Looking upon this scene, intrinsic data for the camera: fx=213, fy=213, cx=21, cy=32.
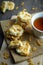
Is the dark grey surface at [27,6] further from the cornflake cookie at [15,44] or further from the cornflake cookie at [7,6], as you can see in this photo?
the cornflake cookie at [15,44]

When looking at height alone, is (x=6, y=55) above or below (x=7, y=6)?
below

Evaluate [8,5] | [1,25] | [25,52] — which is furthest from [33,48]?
[8,5]

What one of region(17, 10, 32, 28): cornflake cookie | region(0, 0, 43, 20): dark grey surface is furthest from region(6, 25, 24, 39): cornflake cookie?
region(0, 0, 43, 20): dark grey surface

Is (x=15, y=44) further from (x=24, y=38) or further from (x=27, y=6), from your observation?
(x=27, y=6)

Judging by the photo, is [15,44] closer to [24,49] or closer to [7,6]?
[24,49]

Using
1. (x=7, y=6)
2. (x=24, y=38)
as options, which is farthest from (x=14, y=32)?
(x=7, y=6)

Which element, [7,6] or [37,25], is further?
[7,6]

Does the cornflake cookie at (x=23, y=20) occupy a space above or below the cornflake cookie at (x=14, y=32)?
above

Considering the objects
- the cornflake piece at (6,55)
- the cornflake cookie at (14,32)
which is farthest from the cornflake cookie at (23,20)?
the cornflake piece at (6,55)

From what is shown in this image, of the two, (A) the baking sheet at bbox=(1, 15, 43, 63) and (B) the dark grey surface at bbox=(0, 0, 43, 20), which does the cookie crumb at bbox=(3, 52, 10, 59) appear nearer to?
(A) the baking sheet at bbox=(1, 15, 43, 63)
